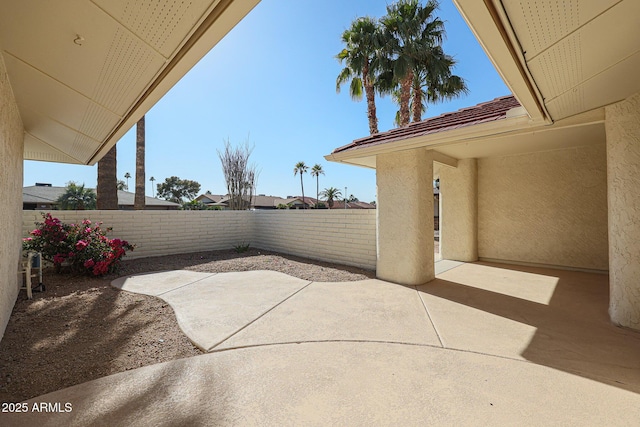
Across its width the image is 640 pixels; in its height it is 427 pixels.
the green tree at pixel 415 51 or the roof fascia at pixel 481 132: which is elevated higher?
the green tree at pixel 415 51

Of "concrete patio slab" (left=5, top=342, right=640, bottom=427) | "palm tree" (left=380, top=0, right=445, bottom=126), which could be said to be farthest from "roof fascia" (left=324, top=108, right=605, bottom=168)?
"palm tree" (left=380, top=0, right=445, bottom=126)

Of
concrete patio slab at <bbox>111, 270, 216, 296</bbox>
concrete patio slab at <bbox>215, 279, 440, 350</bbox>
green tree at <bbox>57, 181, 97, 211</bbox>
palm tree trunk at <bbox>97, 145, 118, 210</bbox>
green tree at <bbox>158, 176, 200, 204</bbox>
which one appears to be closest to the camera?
concrete patio slab at <bbox>215, 279, 440, 350</bbox>

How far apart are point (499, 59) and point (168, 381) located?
4.42 m

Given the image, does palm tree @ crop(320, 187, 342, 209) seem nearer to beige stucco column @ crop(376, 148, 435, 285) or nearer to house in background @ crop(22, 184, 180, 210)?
house in background @ crop(22, 184, 180, 210)

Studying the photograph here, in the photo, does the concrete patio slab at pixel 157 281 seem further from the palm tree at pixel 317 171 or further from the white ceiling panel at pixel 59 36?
the palm tree at pixel 317 171

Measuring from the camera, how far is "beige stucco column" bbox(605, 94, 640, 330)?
3.40 metres

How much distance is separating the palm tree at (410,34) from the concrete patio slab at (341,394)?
12.4 m

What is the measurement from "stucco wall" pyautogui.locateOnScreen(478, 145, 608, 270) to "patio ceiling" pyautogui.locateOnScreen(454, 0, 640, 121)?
3874 mm

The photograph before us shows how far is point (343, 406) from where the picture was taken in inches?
83.3

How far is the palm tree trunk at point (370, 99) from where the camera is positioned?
13.0m

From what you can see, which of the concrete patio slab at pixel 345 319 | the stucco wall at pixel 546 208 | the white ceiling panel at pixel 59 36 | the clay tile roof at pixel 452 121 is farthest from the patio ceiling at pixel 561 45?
the stucco wall at pixel 546 208

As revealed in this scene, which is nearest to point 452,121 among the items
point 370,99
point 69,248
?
point 69,248

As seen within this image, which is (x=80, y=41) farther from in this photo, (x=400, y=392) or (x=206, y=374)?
(x=400, y=392)

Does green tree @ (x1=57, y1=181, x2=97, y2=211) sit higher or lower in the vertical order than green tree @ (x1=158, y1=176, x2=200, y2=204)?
lower
